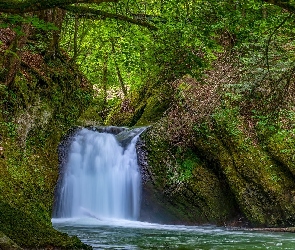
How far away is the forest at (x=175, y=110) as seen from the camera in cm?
614

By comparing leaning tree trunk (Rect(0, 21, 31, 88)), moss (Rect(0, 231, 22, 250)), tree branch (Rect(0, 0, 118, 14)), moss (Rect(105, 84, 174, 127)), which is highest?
moss (Rect(105, 84, 174, 127))

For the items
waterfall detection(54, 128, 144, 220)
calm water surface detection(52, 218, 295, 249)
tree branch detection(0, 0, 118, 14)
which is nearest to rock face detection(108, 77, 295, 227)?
waterfall detection(54, 128, 144, 220)

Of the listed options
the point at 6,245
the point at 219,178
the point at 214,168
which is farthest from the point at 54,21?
the point at 6,245

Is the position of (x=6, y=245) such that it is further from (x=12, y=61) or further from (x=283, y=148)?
(x=283, y=148)

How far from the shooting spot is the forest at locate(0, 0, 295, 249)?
6141 mm

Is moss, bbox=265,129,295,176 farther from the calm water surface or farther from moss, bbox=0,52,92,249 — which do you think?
moss, bbox=0,52,92,249

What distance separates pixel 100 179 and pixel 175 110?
3.18 m

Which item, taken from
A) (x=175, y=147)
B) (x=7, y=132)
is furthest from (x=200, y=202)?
(x=7, y=132)

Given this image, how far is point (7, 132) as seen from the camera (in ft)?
27.3

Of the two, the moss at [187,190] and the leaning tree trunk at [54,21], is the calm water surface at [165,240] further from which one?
the leaning tree trunk at [54,21]

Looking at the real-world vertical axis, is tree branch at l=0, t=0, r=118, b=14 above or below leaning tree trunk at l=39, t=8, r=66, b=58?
below

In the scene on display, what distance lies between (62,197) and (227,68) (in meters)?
6.08

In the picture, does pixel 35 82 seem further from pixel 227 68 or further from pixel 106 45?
pixel 227 68

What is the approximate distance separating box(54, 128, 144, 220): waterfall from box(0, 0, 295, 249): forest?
1.92 ft
